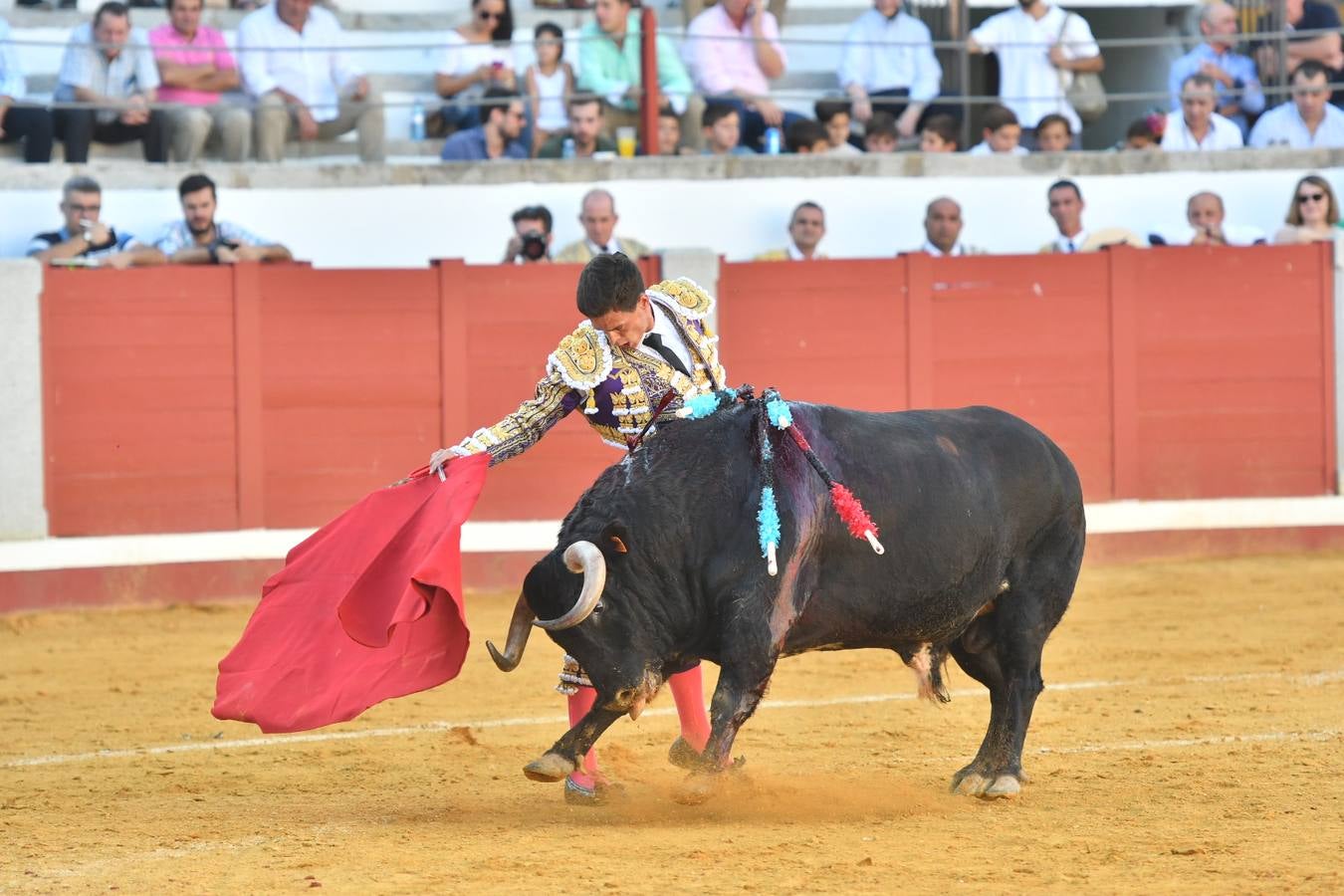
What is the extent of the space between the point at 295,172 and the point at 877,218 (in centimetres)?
281

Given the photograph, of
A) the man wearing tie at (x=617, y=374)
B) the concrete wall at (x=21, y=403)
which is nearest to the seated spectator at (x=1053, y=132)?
the concrete wall at (x=21, y=403)

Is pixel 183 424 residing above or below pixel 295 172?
below

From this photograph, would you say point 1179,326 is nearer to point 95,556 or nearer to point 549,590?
point 95,556

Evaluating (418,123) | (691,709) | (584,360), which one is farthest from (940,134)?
(584,360)

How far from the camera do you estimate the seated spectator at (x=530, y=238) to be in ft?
28.1

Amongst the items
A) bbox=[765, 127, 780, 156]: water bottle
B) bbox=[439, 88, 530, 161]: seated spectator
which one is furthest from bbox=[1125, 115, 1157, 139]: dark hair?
bbox=[439, 88, 530, 161]: seated spectator

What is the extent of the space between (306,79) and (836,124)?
2597 millimetres

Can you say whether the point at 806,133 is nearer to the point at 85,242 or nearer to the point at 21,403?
the point at 85,242

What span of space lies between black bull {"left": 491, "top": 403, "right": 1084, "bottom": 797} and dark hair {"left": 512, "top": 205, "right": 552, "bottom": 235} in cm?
449

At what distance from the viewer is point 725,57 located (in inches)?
390

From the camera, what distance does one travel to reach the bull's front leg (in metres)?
4.05

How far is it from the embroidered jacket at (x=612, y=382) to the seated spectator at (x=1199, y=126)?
20.9ft

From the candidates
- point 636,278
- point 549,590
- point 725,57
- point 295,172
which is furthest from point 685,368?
point 725,57

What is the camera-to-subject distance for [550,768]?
4.05 metres
